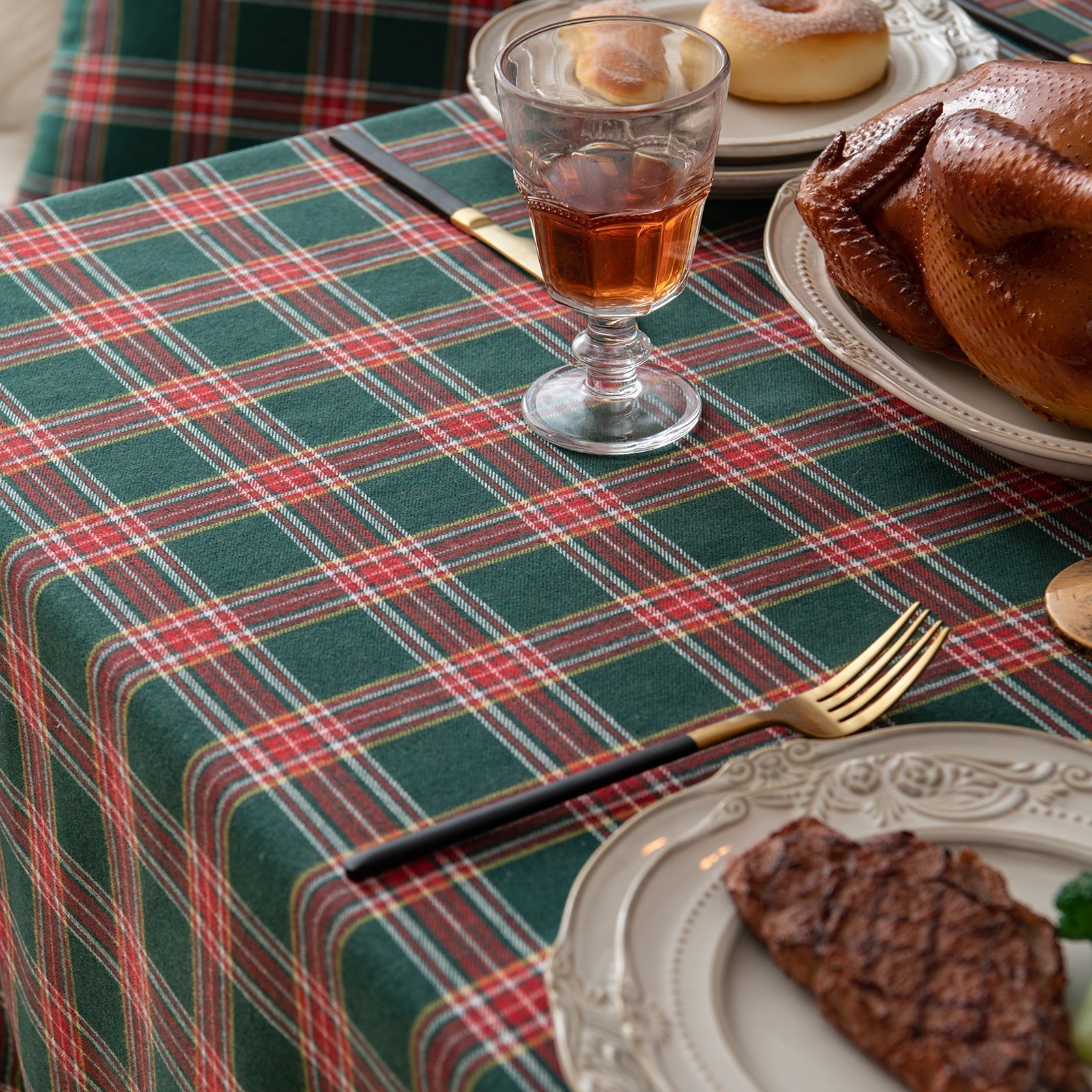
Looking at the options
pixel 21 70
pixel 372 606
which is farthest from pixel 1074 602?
pixel 21 70

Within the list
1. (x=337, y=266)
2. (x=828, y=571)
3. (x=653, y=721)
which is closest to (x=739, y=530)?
(x=828, y=571)

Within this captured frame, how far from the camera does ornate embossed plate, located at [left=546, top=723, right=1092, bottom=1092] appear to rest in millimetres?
474

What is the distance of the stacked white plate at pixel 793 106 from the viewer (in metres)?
1.08

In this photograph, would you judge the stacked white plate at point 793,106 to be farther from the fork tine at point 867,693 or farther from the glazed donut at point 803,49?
the fork tine at point 867,693

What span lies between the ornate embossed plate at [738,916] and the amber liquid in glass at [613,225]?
1.21 ft

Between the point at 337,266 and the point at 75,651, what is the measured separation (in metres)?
0.43

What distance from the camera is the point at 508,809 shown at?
607 mm

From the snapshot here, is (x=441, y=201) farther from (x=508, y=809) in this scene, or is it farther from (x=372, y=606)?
(x=508, y=809)

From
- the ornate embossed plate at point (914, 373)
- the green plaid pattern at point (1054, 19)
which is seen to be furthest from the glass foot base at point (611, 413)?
the green plaid pattern at point (1054, 19)

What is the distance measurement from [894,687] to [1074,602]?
13cm

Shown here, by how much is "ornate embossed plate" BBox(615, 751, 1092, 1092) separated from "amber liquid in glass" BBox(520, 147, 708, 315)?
0.37m

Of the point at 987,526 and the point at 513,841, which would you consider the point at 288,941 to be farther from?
the point at 987,526

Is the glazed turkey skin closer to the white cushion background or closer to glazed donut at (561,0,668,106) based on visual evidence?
glazed donut at (561,0,668,106)

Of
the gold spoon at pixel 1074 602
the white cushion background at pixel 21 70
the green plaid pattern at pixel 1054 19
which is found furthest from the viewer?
the white cushion background at pixel 21 70
